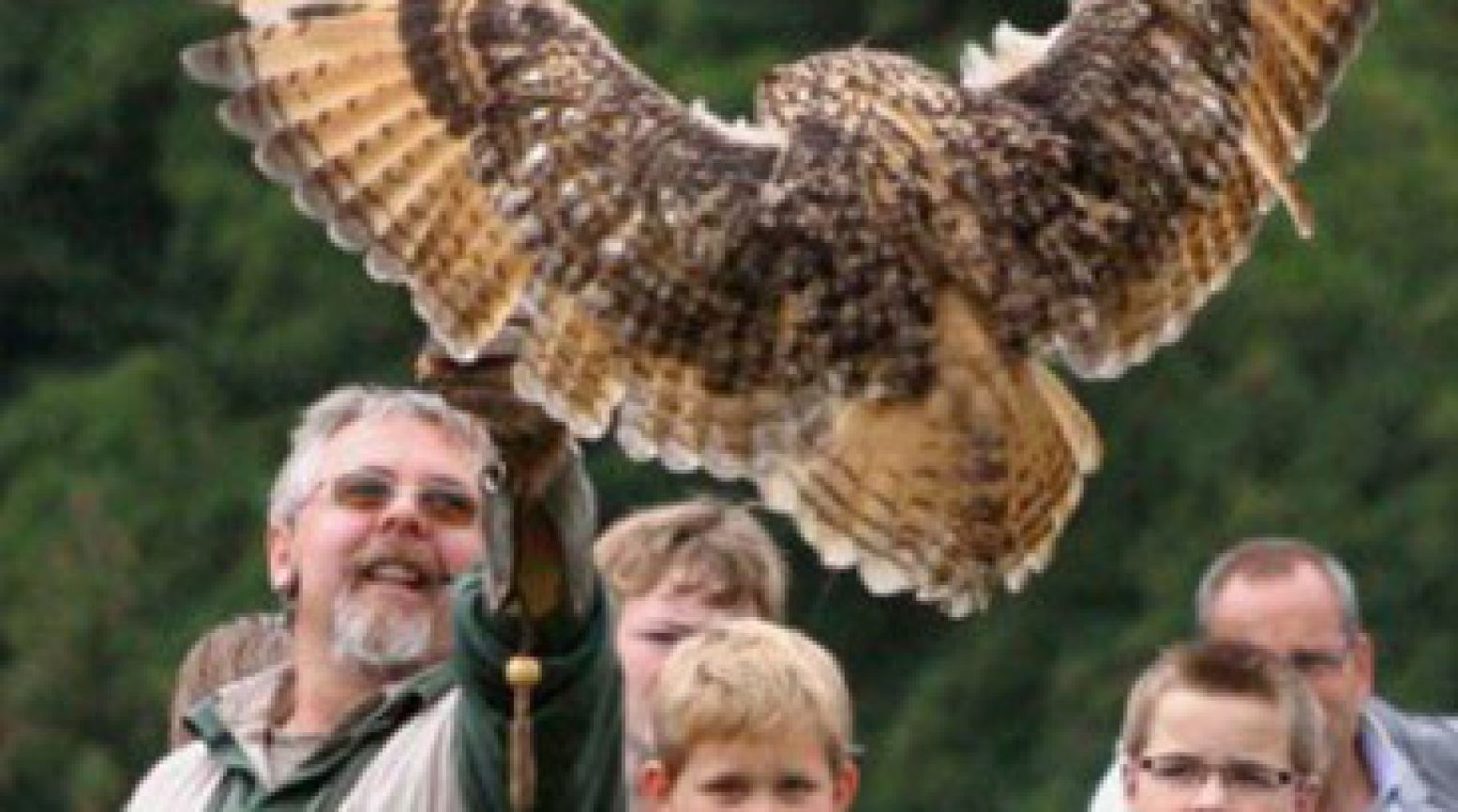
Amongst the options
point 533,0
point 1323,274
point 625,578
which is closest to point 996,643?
point 1323,274

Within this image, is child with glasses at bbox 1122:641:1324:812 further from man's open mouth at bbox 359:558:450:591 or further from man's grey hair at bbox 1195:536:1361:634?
man's open mouth at bbox 359:558:450:591

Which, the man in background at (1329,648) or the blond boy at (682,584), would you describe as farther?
the man in background at (1329,648)

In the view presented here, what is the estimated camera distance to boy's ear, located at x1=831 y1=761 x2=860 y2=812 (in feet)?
29.8

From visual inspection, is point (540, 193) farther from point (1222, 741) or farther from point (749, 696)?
point (1222, 741)

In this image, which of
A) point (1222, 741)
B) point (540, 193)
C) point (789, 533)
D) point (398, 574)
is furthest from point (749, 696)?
point (789, 533)

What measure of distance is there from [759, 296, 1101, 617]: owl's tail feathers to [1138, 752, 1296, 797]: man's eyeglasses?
1.89 m

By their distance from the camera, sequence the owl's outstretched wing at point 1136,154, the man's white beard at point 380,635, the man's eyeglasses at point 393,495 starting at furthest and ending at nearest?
1. the man's eyeglasses at point 393,495
2. the man's white beard at point 380,635
3. the owl's outstretched wing at point 1136,154

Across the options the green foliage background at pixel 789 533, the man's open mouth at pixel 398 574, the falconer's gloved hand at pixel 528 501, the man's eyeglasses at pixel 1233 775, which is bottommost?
the green foliage background at pixel 789 533

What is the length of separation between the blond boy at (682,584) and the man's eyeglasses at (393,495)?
2.45 feet

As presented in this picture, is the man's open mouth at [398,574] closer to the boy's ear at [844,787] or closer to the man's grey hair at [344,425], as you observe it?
the man's grey hair at [344,425]

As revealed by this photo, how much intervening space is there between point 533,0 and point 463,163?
294 mm

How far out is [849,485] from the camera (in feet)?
24.5

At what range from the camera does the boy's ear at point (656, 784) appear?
9164 mm

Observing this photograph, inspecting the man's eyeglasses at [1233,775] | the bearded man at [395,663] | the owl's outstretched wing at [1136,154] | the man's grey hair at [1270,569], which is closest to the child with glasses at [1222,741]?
the man's eyeglasses at [1233,775]
